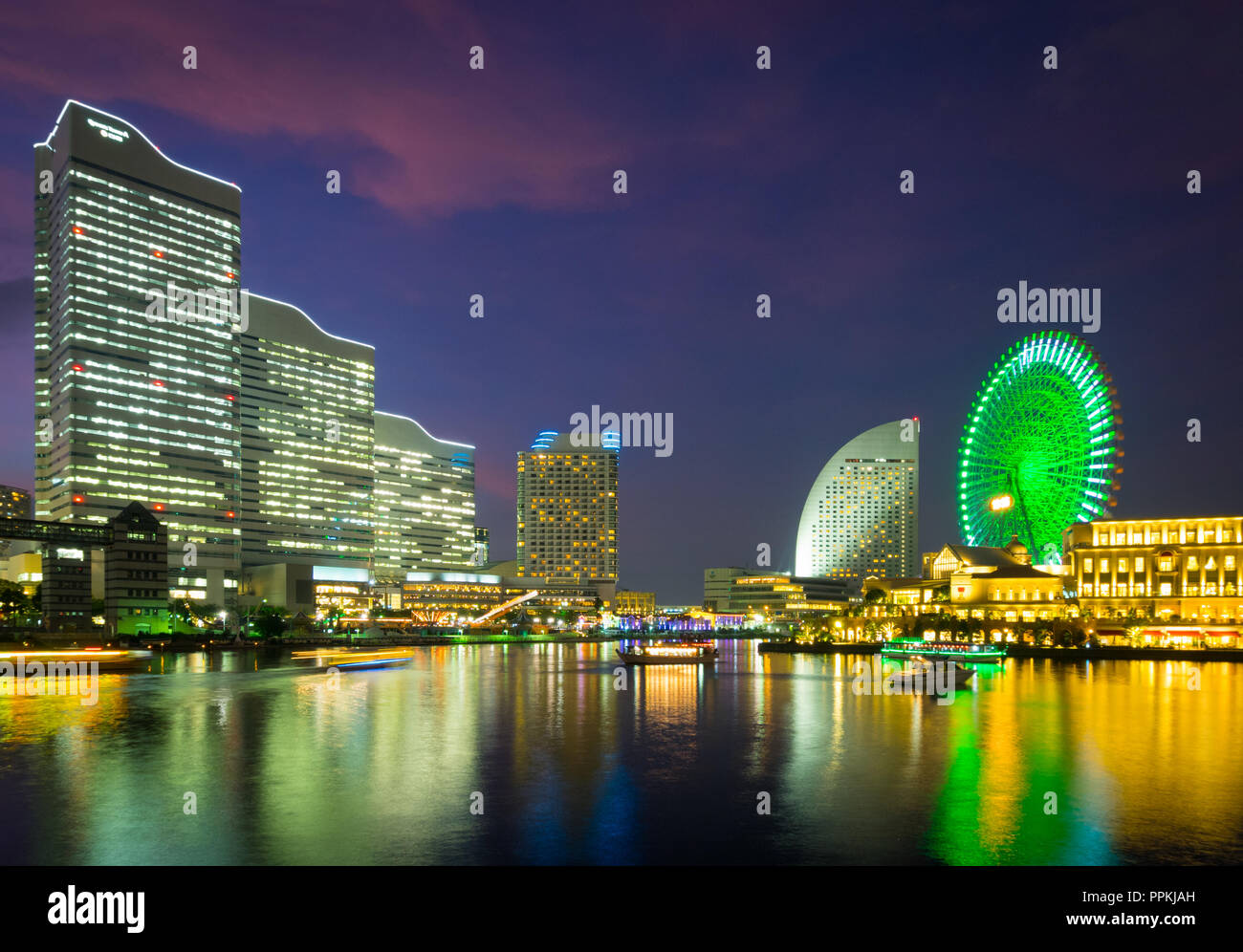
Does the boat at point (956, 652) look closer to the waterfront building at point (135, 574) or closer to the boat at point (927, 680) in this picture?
the boat at point (927, 680)

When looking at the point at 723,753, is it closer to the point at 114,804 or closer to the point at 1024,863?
the point at 1024,863

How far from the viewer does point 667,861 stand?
22.2 metres

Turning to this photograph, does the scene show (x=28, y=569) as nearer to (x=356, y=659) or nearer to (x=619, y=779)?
(x=356, y=659)

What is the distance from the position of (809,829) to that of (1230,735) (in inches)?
1130

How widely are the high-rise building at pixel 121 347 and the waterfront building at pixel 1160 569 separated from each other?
507ft

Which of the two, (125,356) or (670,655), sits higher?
(125,356)

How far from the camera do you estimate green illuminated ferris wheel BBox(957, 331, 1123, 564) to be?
343 ft

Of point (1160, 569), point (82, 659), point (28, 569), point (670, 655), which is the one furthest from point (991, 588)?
point (28, 569)

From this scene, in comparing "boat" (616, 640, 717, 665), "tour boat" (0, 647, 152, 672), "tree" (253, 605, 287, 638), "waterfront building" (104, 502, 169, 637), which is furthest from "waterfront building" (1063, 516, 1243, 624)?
"waterfront building" (104, 502, 169, 637)

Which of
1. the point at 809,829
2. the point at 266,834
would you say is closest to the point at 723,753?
the point at 809,829

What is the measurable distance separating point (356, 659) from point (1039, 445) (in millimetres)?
83432

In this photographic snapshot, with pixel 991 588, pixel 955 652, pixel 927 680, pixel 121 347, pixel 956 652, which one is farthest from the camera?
pixel 121 347

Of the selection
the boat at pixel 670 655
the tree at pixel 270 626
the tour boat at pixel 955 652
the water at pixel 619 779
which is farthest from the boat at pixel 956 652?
the tree at pixel 270 626

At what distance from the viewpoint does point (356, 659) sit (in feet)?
360
